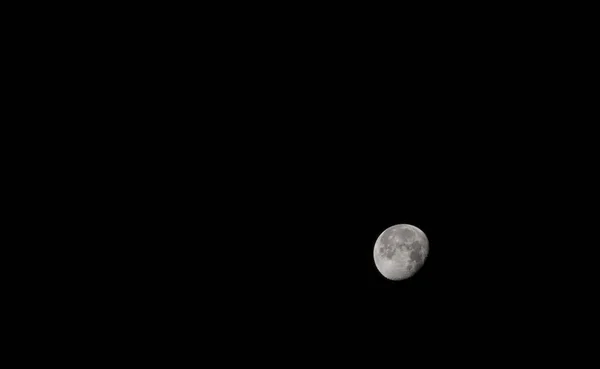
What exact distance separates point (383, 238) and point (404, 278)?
61cm

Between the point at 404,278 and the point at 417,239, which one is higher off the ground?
the point at 417,239

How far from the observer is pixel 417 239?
230 inches

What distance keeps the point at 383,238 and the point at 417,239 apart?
0.47 metres

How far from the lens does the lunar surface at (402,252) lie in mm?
5715

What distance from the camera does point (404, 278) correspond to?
5785 mm

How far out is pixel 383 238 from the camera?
6.06 metres

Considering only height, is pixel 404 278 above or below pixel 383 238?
below

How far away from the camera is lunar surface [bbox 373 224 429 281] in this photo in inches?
225

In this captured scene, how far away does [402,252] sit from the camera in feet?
18.8

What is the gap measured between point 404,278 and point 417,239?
1.79 ft
